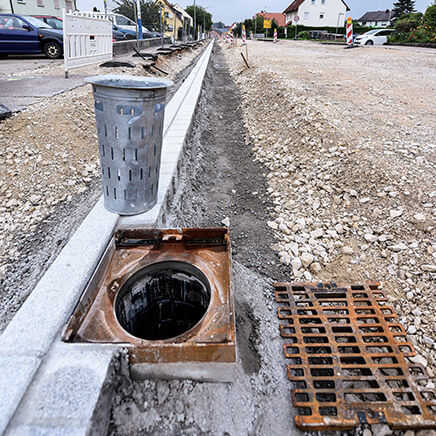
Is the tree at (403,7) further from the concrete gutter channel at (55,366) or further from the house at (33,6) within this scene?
the concrete gutter channel at (55,366)

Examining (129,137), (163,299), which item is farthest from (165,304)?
(129,137)

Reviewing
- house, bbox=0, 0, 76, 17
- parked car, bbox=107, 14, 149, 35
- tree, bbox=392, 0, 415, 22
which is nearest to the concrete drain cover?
parked car, bbox=107, 14, 149, 35

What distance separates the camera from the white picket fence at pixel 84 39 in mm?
7004

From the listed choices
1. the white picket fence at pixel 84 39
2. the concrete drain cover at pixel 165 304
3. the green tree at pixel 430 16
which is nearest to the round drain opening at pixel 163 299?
the concrete drain cover at pixel 165 304

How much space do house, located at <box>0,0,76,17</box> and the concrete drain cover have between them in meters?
31.2

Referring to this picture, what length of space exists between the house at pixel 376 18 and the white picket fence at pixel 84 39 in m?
83.5

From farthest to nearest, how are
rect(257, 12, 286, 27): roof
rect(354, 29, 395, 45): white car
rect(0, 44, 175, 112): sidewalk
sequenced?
rect(257, 12, 286, 27): roof
rect(354, 29, 395, 45): white car
rect(0, 44, 175, 112): sidewalk

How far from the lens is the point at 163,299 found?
7.59 ft

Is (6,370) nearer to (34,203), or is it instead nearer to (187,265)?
(187,265)

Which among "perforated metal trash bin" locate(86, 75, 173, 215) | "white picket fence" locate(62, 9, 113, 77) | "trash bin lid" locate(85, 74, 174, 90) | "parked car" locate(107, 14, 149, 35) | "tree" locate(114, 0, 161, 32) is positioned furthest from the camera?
"tree" locate(114, 0, 161, 32)

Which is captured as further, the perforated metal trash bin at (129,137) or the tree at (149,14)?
the tree at (149,14)

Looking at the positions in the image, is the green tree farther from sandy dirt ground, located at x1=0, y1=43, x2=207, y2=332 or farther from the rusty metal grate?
the rusty metal grate

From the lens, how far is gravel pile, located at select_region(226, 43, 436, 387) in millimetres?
2605

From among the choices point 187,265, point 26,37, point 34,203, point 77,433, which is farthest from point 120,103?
point 26,37
